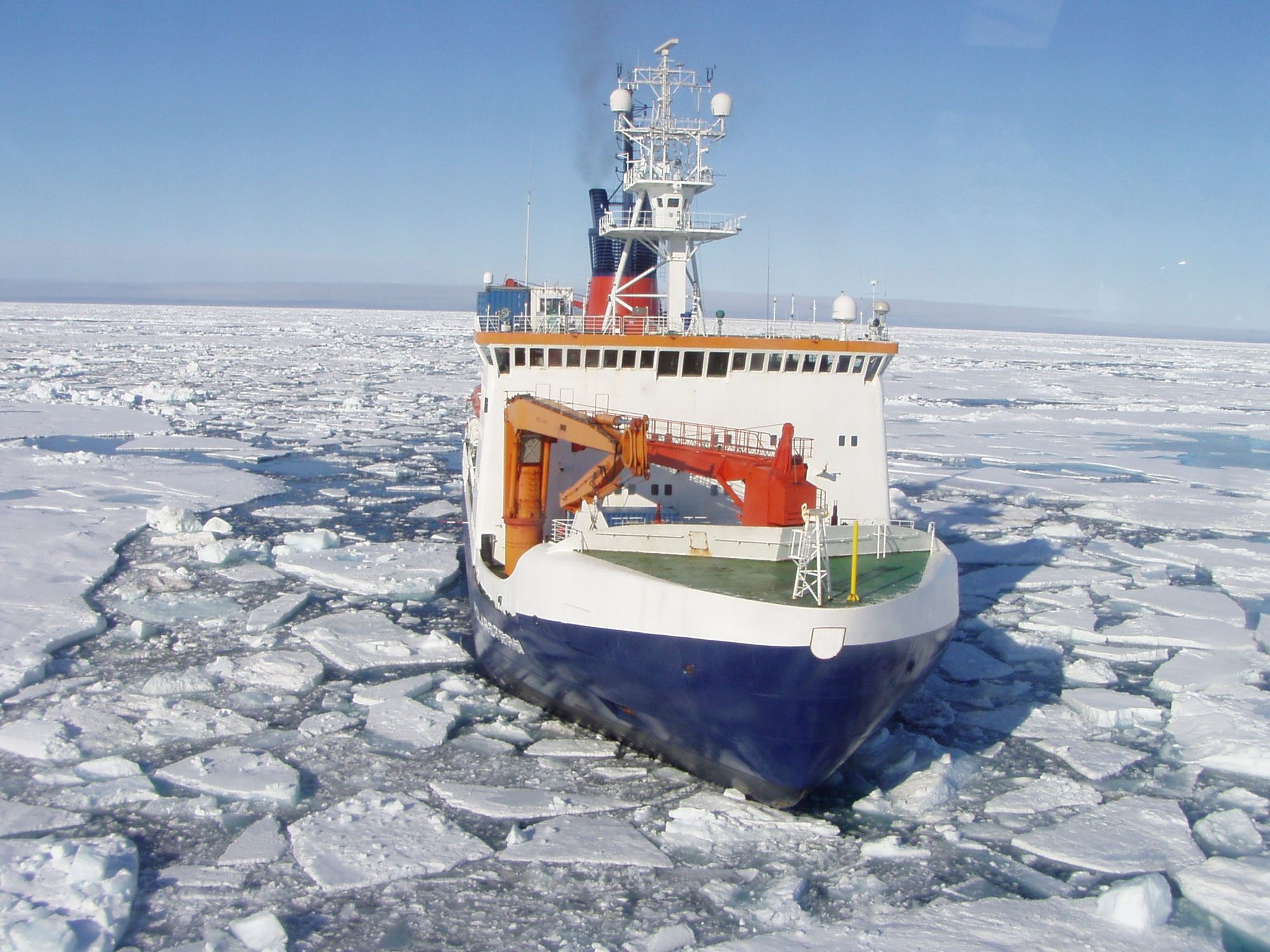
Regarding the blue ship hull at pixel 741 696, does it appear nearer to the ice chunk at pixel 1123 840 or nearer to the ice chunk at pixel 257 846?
the ice chunk at pixel 1123 840

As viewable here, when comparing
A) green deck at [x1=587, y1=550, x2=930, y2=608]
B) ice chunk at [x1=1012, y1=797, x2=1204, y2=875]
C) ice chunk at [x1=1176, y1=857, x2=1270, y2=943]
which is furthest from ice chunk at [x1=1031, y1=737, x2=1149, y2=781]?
green deck at [x1=587, y1=550, x2=930, y2=608]

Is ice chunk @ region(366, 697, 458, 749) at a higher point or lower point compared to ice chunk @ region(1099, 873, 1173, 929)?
lower

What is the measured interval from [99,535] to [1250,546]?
1769 cm

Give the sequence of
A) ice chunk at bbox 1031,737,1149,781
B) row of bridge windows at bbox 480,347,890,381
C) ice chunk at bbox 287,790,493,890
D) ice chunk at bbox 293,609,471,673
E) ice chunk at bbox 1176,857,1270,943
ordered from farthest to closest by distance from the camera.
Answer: row of bridge windows at bbox 480,347,890,381 → ice chunk at bbox 293,609,471,673 → ice chunk at bbox 1031,737,1149,781 → ice chunk at bbox 287,790,493,890 → ice chunk at bbox 1176,857,1270,943

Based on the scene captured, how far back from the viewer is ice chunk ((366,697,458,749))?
26.1 feet

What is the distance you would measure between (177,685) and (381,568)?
4.17m

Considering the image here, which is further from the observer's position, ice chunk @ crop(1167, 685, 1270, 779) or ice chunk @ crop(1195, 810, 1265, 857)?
ice chunk @ crop(1167, 685, 1270, 779)

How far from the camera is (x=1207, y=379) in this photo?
49.6 meters

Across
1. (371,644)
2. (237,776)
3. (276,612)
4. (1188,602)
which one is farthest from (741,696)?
(1188,602)

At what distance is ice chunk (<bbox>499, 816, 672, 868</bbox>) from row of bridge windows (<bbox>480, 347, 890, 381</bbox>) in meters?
4.96

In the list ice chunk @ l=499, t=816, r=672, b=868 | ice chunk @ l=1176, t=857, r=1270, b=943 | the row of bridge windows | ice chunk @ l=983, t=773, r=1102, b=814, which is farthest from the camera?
the row of bridge windows

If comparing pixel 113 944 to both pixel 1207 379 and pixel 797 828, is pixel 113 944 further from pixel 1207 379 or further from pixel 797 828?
pixel 1207 379

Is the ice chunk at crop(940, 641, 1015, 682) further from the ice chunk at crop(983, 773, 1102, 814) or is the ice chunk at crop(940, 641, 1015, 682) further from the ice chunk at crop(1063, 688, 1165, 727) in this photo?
the ice chunk at crop(983, 773, 1102, 814)

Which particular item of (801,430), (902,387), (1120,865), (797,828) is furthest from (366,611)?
(902,387)
